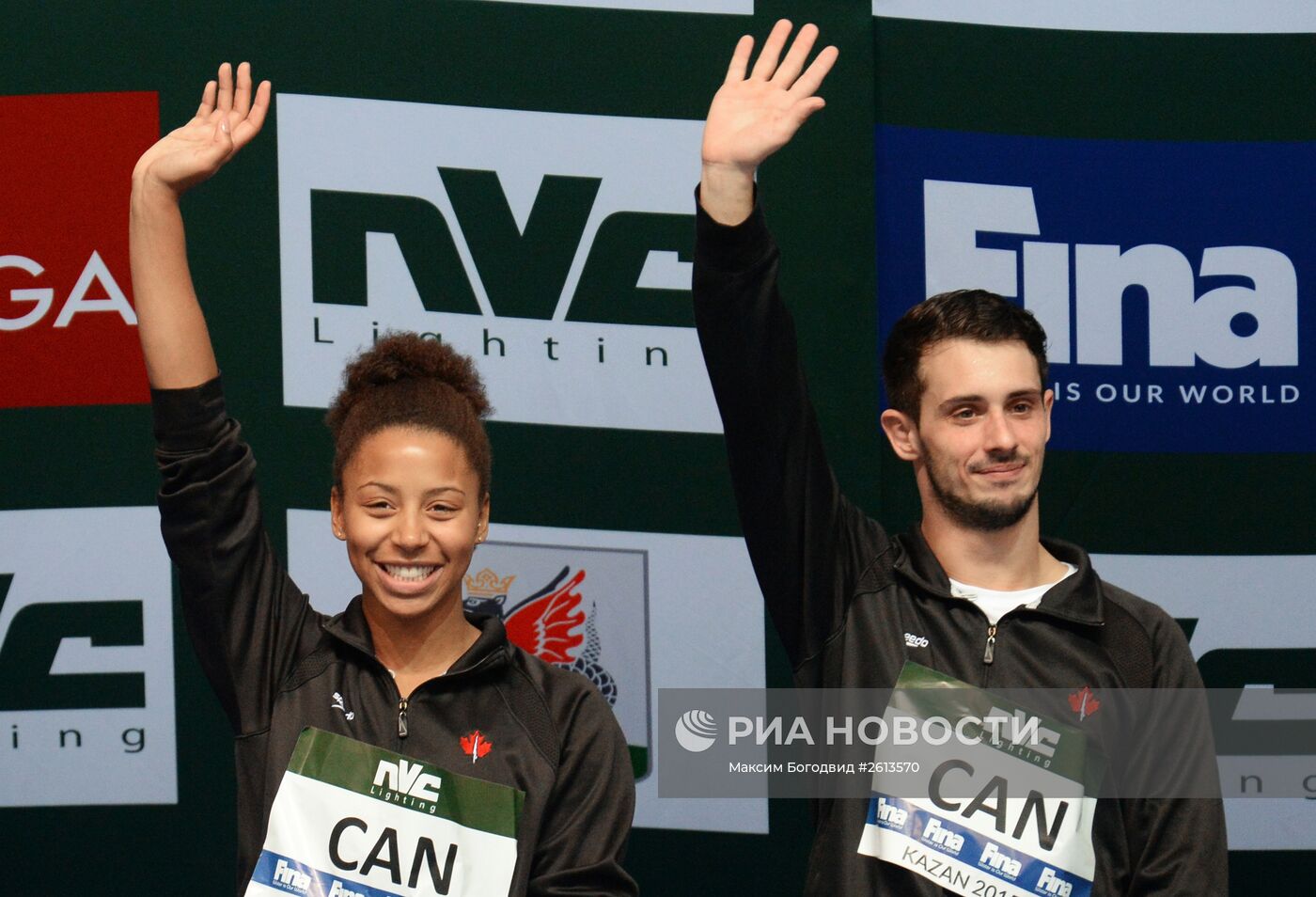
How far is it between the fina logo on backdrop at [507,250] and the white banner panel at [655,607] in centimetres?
24

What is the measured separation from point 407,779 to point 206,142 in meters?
0.85

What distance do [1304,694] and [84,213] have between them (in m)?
2.59

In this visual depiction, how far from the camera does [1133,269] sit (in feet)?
10.6

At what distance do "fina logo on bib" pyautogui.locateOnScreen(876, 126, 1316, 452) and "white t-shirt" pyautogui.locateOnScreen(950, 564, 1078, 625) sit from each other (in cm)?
112

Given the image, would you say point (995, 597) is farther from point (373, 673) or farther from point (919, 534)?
point (373, 673)

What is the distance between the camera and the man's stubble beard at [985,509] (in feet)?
6.85

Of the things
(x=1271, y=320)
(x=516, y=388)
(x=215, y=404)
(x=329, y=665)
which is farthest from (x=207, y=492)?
(x=1271, y=320)

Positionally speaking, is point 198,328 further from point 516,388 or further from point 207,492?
point 516,388

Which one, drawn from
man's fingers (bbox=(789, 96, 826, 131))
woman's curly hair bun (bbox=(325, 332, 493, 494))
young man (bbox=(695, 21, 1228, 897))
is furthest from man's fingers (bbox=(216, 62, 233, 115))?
man's fingers (bbox=(789, 96, 826, 131))

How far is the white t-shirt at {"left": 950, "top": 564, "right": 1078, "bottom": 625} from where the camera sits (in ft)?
6.87

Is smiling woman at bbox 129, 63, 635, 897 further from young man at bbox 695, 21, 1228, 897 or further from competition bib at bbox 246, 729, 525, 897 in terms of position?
young man at bbox 695, 21, 1228, 897

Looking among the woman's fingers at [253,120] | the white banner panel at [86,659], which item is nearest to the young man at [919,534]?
the woman's fingers at [253,120]

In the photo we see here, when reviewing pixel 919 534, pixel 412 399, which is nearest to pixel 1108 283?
pixel 919 534

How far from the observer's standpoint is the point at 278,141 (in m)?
3.05
